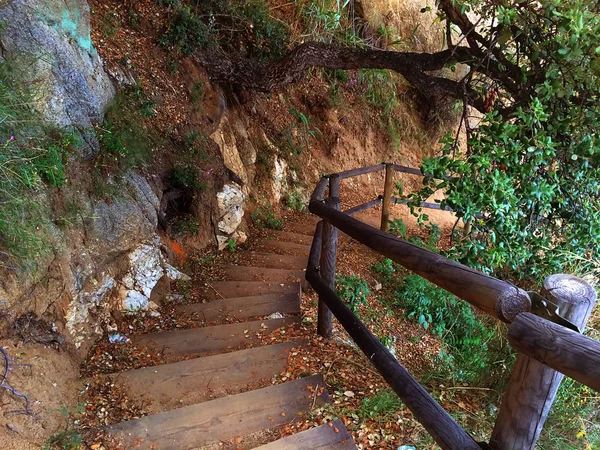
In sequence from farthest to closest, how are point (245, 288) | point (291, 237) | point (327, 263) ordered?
1. point (291, 237)
2. point (245, 288)
3. point (327, 263)

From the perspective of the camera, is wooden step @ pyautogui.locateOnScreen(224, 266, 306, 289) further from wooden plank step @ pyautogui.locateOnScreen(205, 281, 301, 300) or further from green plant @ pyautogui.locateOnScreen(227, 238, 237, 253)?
green plant @ pyautogui.locateOnScreen(227, 238, 237, 253)

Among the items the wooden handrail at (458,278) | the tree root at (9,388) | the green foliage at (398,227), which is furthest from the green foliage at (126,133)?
the green foliage at (398,227)

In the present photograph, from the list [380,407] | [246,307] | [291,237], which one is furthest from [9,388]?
[291,237]

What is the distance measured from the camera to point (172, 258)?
3.96 m

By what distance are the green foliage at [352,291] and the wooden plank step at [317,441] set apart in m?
1.78

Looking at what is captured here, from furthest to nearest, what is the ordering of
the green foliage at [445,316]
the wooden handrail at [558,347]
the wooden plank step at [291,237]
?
the wooden plank step at [291,237] → the green foliage at [445,316] → the wooden handrail at [558,347]

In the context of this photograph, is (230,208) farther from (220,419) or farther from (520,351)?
(520,351)

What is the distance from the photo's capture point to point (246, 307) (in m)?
3.40

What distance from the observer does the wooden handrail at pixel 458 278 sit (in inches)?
41.7

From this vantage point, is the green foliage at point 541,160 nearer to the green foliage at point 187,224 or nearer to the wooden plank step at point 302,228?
the green foliage at point 187,224

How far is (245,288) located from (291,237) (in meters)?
1.62

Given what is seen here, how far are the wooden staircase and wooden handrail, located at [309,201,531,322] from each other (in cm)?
96

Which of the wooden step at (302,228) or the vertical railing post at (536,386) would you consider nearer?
the vertical railing post at (536,386)

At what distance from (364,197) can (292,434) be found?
6064mm
